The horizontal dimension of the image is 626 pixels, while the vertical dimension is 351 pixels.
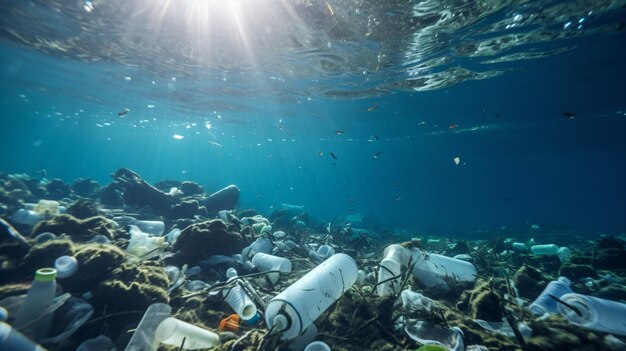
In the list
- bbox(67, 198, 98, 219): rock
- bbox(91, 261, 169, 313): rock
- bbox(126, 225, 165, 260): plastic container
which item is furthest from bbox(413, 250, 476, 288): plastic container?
bbox(67, 198, 98, 219): rock

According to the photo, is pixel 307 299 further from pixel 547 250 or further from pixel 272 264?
pixel 547 250

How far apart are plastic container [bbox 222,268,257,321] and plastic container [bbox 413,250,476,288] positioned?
3.06 meters

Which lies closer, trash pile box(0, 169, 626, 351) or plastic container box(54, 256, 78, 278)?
trash pile box(0, 169, 626, 351)

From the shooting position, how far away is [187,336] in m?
2.78

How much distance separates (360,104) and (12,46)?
22683 mm

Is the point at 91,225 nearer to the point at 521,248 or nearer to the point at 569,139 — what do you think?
the point at 521,248

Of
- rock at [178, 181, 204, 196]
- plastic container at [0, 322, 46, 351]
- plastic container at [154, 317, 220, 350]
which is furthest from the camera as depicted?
rock at [178, 181, 204, 196]

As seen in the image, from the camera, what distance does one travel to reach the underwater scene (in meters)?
2.82

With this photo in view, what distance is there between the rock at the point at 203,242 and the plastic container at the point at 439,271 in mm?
3708

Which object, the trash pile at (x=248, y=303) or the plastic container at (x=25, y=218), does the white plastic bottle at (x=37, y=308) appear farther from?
the plastic container at (x=25, y=218)

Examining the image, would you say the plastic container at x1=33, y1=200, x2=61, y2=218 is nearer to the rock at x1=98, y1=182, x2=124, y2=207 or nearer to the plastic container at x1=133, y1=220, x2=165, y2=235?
the plastic container at x1=133, y1=220, x2=165, y2=235

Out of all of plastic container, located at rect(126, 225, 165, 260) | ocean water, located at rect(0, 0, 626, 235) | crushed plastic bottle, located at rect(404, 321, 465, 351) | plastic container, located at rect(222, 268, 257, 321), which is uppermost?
ocean water, located at rect(0, 0, 626, 235)

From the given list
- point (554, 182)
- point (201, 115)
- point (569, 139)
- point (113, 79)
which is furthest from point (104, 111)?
point (554, 182)

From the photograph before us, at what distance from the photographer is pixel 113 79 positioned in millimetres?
20203
